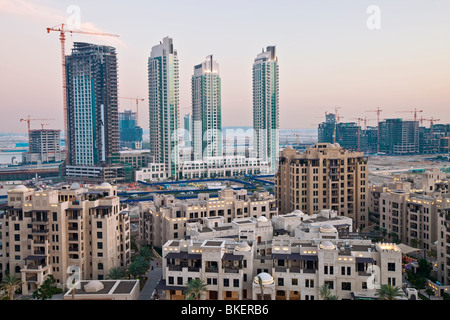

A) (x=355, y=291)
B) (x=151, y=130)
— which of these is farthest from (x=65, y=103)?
(x=355, y=291)

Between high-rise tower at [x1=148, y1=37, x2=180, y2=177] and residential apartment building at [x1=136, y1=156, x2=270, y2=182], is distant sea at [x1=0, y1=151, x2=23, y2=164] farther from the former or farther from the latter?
high-rise tower at [x1=148, y1=37, x2=180, y2=177]

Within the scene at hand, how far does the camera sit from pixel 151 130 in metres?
35.1

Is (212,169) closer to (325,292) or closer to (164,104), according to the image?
(164,104)


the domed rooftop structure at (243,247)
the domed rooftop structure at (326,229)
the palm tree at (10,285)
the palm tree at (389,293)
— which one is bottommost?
the palm tree at (10,285)

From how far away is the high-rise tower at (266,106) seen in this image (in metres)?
37.1

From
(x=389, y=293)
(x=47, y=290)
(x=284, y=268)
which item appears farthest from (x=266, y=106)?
(x=389, y=293)

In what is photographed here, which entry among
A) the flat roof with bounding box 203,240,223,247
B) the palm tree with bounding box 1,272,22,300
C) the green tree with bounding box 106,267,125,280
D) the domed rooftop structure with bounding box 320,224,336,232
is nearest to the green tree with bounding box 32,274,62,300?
the palm tree with bounding box 1,272,22,300

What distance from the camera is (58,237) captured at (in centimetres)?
1061

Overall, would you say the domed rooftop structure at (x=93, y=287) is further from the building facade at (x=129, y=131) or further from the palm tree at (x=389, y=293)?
the building facade at (x=129, y=131)

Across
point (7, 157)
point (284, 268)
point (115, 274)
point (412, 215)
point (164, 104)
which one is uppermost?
point (164, 104)

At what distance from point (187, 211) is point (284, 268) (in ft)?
15.9

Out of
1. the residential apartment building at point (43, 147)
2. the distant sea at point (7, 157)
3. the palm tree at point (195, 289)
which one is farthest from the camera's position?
the residential apartment building at point (43, 147)

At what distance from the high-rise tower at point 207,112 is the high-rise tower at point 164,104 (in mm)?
3949

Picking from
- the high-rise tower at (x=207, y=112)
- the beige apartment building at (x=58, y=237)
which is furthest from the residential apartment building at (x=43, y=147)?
the beige apartment building at (x=58, y=237)
